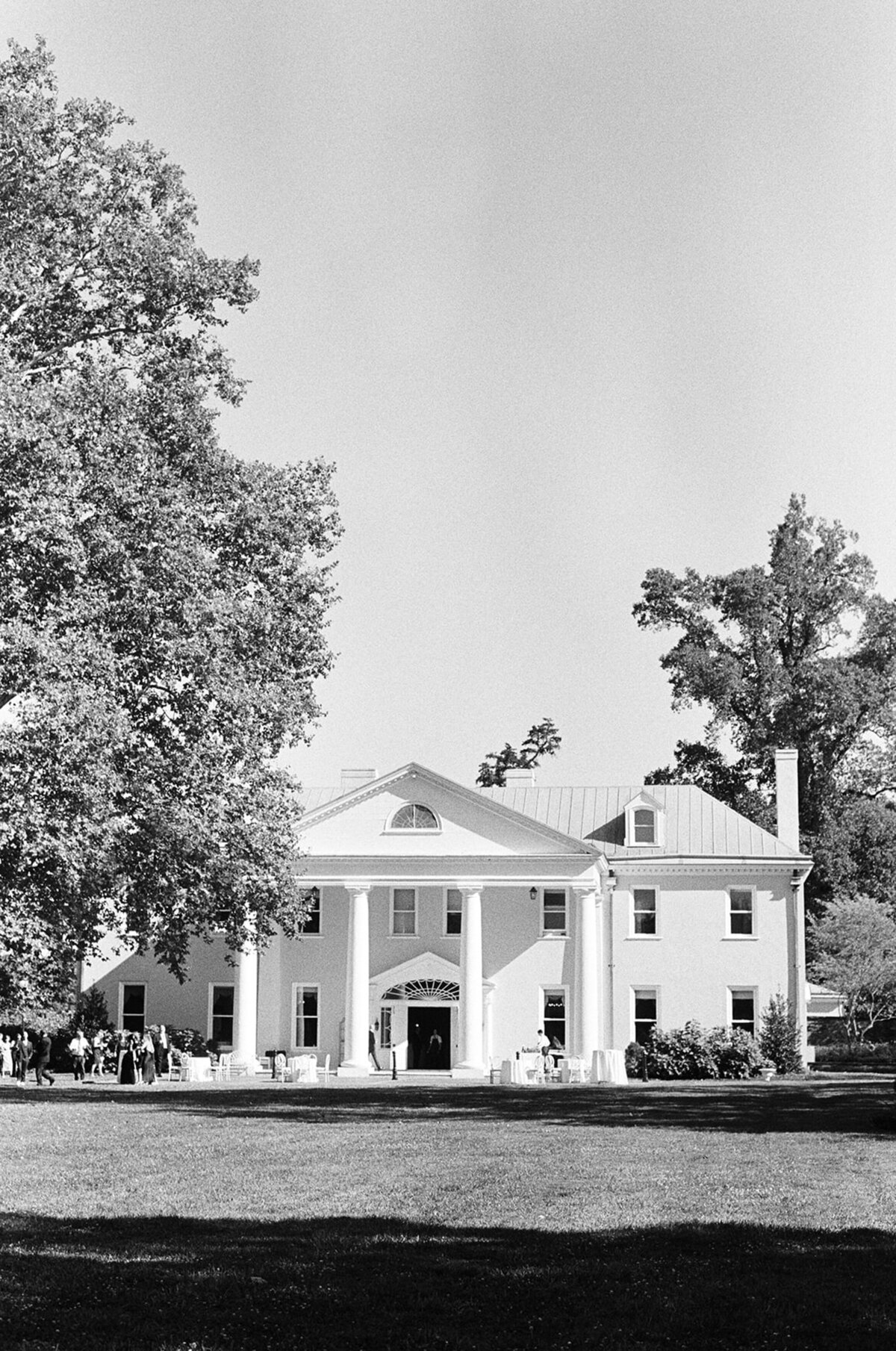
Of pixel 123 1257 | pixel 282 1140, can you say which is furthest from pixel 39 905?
pixel 123 1257

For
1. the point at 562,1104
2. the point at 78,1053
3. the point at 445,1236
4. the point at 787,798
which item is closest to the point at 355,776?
the point at 787,798

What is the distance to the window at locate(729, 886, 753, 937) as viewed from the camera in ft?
178

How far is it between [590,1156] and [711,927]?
120 feet

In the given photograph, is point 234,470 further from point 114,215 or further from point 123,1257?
point 123,1257

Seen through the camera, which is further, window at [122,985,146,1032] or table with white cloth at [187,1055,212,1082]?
window at [122,985,146,1032]

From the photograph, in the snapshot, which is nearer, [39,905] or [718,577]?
[39,905]

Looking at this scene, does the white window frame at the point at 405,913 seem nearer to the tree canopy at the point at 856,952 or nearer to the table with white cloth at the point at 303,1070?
the table with white cloth at the point at 303,1070

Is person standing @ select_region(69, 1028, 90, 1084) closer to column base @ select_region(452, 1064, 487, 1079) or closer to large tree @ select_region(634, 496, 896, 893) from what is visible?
column base @ select_region(452, 1064, 487, 1079)

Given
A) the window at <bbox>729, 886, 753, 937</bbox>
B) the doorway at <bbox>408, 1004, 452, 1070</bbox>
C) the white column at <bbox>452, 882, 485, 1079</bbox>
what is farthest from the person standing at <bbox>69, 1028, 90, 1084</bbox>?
the window at <bbox>729, 886, 753, 937</bbox>

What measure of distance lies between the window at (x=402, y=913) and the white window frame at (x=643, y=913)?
708cm

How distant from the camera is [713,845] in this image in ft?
182

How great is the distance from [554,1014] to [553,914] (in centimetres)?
313

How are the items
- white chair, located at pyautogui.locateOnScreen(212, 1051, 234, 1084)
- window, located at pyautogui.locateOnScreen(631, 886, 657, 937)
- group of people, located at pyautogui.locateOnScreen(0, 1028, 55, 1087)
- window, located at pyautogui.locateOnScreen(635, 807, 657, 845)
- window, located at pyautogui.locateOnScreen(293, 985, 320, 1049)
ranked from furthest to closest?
window, located at pyautogui.locateOnScreen(635, 807, 657, 845)
window, located at pyautogui.locateOnScreen(631, 886, 657, 937)
window, located at pyautogui.locateOnScreen(293, 985, 320, 1049)
white chair, located at pyautogui.locateOnScreen(212, 1051, 234, 1084)
group of people, located at pyautogui.locateOnScreen(0, 1028, 55, 1087)

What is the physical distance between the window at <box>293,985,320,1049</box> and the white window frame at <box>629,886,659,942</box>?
34.1ft
